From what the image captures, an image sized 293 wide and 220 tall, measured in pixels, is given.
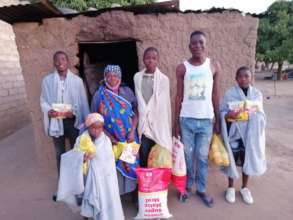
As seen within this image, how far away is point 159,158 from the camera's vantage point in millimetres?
2840

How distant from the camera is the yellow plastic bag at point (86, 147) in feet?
7.79

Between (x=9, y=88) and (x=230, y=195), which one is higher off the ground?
(x=9, y=88)

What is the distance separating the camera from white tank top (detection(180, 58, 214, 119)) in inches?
107

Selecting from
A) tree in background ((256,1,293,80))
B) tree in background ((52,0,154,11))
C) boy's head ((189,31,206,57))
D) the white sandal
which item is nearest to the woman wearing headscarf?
boy's head ((189,31,206,57))

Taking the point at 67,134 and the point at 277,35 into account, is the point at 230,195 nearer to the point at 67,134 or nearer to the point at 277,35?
the point at 67,134

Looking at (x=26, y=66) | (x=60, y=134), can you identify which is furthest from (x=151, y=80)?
(x=26, y=66)

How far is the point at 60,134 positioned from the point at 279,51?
16159 mm

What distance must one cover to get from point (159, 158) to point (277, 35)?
16632 millimetres

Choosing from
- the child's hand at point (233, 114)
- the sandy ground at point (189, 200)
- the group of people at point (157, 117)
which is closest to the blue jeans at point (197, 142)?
the group of people at point (157, 117)

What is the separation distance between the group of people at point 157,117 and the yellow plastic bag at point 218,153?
0.22ft

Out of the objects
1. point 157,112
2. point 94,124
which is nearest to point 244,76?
point 157,112

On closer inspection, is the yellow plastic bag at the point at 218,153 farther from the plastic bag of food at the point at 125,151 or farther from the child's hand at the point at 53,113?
the child's hand at the point at 53,113

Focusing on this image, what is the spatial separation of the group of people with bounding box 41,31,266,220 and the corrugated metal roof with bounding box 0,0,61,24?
604mm

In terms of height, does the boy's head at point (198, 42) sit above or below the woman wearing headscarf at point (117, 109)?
above
